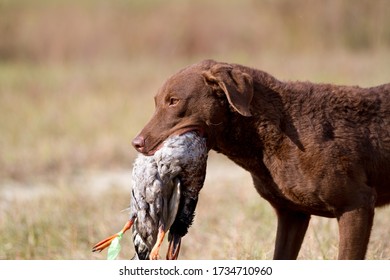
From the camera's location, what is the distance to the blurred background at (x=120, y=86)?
8.06 metres

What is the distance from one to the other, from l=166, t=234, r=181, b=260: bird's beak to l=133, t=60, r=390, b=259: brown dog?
59 centimetres

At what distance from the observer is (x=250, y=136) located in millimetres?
5875

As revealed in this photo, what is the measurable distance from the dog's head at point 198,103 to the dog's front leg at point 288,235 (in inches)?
32.0

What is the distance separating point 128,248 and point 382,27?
1323cm

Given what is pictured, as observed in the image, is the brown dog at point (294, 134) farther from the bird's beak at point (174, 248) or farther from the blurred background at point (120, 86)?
the blurred background at point (120, 86)

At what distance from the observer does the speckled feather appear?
216 inches

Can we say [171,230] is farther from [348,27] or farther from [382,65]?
[348,27]

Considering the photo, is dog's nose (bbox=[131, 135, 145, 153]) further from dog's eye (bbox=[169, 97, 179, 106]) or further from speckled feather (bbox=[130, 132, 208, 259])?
dog's eye (bbox=[169, 97, 179, 106])

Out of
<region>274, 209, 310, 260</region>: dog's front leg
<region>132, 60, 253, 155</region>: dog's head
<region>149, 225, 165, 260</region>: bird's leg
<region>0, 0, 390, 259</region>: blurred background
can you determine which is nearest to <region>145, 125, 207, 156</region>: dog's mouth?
<region>132, 60, 253, 155</region>: dog's head

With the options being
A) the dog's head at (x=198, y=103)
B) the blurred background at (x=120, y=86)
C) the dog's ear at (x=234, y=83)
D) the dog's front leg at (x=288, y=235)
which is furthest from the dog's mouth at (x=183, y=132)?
the blurred background at (x=120, y=86)

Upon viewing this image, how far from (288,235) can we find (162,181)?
45.2 inches

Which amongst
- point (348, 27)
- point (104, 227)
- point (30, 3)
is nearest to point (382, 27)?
point (348, 27)

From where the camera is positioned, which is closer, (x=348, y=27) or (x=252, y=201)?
(x=252, y=201)

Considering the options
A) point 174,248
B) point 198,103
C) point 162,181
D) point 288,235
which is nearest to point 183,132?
point 198,103
